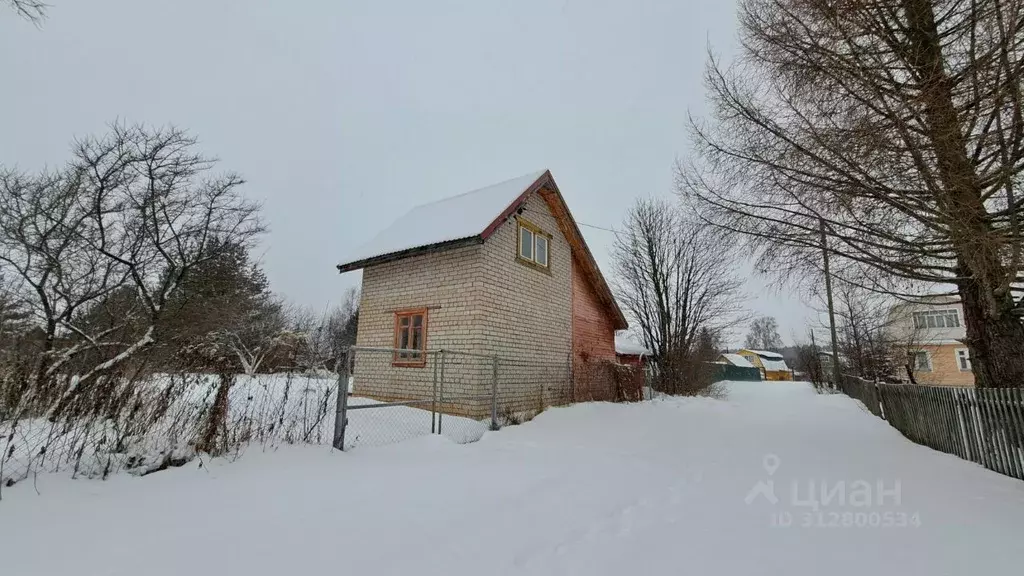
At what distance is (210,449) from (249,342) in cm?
2207

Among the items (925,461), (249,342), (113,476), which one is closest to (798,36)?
(925,461)

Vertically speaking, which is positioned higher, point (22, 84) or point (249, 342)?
point (22, 84)

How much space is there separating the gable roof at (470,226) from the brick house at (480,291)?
1.6 inches

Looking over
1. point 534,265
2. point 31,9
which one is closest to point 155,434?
point 31,9

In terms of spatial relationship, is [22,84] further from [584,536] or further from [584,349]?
[584,349]

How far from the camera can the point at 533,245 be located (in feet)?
38.0

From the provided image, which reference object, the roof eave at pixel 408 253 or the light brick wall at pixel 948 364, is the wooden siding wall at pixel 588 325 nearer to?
the roof eave at pixel 408 253

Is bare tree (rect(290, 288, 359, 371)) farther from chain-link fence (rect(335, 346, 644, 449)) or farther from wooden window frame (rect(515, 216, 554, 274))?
wooden window frame (rect(515, 216, 554, 274))

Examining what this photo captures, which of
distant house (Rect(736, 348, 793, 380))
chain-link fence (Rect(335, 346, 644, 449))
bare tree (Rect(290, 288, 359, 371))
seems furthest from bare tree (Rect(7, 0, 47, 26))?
distant house (Rect(736, 348, 793, 380))

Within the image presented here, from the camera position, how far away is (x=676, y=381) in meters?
18.4

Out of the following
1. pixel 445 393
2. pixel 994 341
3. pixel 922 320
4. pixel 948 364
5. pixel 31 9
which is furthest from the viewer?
pixel 948 364

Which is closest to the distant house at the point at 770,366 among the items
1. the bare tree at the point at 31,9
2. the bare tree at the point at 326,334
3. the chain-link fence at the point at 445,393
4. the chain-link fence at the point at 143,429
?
the bare tree at the point at 326,334

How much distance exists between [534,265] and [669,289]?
10.5 m

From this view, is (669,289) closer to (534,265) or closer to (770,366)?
(534,265)
